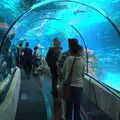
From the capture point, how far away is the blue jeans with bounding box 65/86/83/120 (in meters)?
8.85

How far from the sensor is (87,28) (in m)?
15.5

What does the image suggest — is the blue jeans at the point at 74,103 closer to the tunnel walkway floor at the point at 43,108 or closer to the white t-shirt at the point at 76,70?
the white t-shirt at the point at 76,70

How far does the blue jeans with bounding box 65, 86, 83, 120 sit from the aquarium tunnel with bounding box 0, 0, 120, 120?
1232mm

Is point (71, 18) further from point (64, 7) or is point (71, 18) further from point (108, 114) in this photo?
point (108, 114)

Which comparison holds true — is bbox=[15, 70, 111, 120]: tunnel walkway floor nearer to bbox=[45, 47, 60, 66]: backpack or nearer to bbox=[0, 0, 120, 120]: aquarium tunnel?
bbox=[0, 0, 120, 120]: aquarium tunnel

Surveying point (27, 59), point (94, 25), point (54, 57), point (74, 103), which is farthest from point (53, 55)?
point (27, 59)

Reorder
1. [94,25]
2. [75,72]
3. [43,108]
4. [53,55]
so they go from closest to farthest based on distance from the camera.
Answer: [75,72] → [43,108] → [53,55] → [94,25]

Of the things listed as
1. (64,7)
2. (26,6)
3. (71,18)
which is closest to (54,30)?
(71,18)

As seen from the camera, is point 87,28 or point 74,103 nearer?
point 74,103

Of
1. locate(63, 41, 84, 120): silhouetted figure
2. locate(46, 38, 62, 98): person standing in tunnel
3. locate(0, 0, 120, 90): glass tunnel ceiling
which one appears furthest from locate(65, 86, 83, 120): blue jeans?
locate(46, 38, 62, 98): person standing in tunnel

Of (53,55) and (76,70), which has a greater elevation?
(53,55)

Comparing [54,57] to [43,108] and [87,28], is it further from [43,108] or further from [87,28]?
[87,28]

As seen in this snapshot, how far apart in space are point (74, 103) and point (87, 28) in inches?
266

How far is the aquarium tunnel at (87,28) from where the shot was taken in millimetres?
10227
